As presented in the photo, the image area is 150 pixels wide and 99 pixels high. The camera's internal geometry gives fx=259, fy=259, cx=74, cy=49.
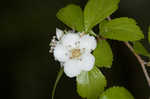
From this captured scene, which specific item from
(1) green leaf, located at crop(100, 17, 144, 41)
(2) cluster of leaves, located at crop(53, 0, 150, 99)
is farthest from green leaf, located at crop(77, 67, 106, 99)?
(1) green leaf, located at crop(100, 17, 144, 41)

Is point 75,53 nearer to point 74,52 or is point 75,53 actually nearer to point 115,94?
point 74,52

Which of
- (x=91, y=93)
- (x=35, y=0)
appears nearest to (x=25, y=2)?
(x=35, y=0)

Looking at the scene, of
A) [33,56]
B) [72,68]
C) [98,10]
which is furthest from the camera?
[33,56]

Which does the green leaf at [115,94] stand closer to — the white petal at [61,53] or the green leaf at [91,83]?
the green leaf at [91,83]

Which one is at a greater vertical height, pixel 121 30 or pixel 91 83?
pixel 121 30

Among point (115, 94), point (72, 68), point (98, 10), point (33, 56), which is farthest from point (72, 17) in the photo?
point (33, 56)

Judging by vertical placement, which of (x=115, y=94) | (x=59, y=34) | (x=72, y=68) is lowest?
(x=115, y=94)

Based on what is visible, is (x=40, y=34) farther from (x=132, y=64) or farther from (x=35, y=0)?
(x=132, y=64)

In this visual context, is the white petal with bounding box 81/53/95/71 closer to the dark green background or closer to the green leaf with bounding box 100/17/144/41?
the green leaf with bounding box 100/17/144/41
